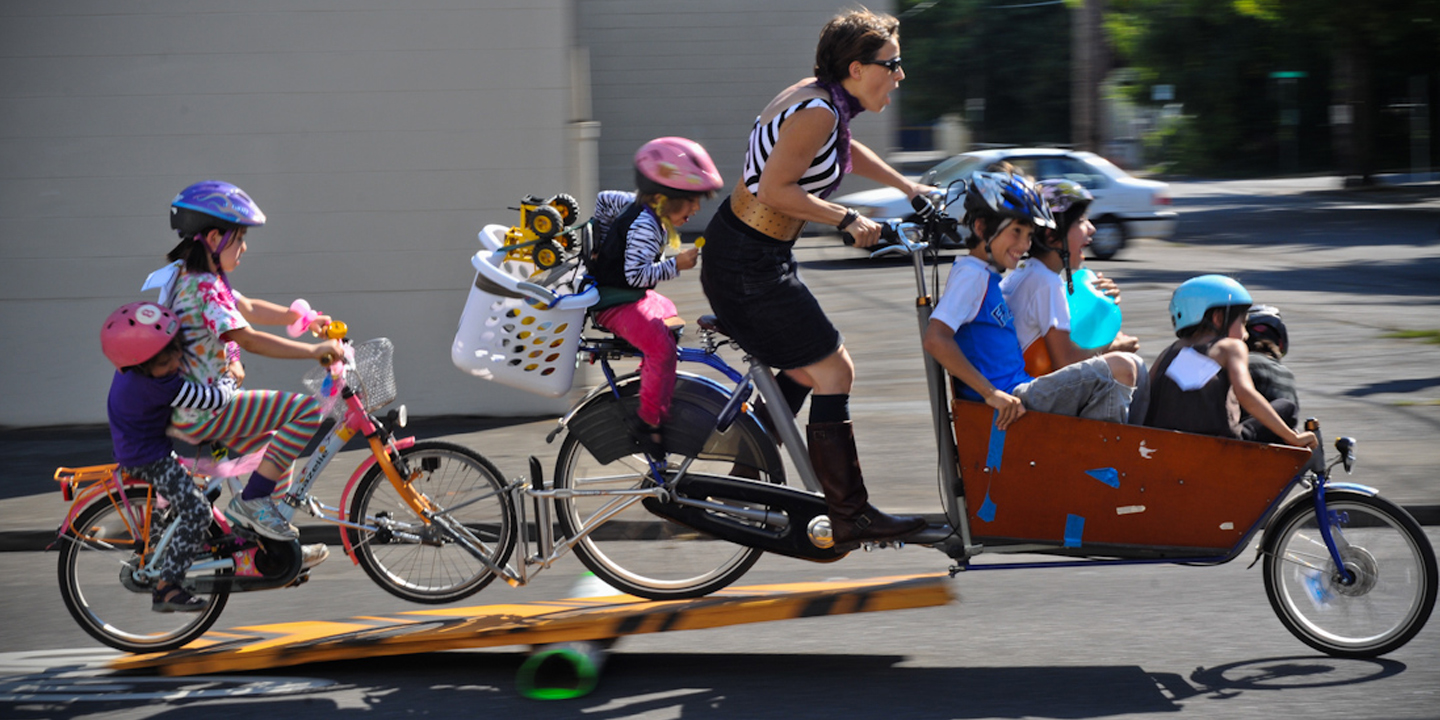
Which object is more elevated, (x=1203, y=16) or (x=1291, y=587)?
(x=1203, y=16)

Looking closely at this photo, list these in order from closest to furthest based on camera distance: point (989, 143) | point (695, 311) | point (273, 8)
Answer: point (273, 8) < point (695, 311) < point (989, 143)

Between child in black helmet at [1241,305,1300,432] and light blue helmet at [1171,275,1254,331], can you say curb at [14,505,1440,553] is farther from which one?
light blue helmet at [1171,275,1254,331]

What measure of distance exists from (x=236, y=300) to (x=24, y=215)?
5041 millimetres

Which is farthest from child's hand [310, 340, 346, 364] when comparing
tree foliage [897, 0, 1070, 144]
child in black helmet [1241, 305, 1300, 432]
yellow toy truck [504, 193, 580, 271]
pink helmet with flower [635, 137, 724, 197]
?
tree foliage [897, 0, 1070, 144]

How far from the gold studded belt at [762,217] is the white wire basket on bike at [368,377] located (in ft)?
4.61

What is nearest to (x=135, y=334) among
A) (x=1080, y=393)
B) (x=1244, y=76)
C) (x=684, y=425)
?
(x=684, y=425)

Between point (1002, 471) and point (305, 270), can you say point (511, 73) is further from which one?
point (1002, 471)

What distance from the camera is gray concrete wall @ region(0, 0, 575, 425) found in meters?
8.68

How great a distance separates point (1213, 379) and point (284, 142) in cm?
642

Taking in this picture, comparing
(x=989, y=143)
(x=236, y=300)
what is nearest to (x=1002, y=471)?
(x=236, y=300)

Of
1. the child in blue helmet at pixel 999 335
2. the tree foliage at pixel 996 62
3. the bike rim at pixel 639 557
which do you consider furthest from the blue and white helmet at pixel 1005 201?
the tree foliage at pixel 996 62

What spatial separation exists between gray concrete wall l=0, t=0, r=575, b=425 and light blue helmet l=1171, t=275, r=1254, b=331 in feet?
16.6

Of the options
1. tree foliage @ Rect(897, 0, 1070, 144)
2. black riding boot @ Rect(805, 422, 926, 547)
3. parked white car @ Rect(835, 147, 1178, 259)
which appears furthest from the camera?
tree foliage @ Rect(897, 0, 1070, 144)

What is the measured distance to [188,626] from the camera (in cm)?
479
